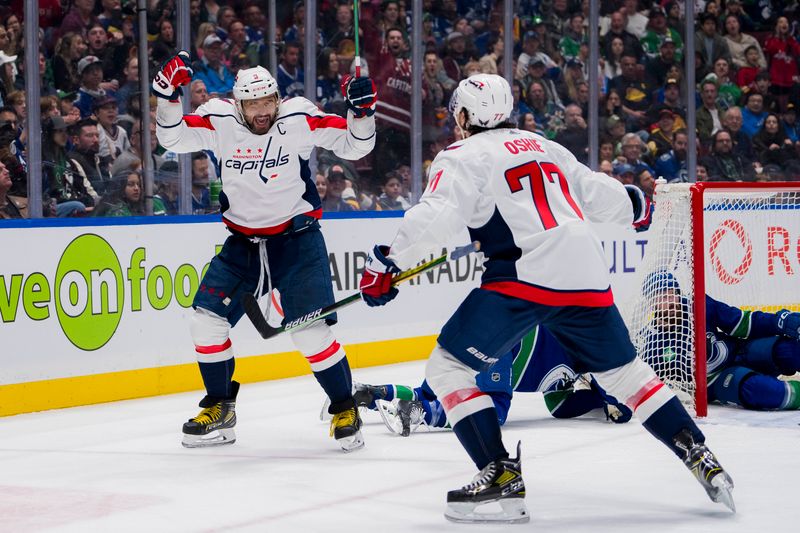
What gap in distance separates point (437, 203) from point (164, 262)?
2784 millimetres

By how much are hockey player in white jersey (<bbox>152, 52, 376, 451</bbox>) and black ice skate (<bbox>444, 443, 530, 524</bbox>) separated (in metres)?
1.14

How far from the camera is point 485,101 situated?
3.09 m

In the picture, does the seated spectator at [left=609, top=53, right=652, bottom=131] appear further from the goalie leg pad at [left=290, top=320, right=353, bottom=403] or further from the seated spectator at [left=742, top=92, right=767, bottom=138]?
the goalie leg pad at [left=290, top=320, right=353, bottom=403]

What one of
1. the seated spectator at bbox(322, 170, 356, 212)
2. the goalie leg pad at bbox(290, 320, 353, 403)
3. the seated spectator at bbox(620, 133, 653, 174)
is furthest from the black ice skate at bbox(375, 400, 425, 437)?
the seated spectator at bbox(620, 133, 653, 174)

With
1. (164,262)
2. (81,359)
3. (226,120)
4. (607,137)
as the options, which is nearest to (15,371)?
(81,359)

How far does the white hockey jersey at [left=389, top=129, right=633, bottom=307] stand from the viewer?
2924 mm

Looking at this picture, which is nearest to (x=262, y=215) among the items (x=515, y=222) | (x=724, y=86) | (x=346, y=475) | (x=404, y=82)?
(x=346, y=475)

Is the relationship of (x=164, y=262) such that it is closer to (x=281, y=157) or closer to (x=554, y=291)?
(x=281, y=157)

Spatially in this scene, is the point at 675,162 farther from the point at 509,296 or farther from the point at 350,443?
the point at 509,296

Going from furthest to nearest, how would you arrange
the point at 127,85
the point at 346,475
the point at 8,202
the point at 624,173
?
the point at 624,173
the point at 127,85
the point at 8,202
the point at 346,475

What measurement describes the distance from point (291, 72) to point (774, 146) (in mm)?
4362

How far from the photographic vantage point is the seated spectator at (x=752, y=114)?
31.1 ft

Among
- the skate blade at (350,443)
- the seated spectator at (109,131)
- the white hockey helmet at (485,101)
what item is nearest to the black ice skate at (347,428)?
the skate blade at (350,443)

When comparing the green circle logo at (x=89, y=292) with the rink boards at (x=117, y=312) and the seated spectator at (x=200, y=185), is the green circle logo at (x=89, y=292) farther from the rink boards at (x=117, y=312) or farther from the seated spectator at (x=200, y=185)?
the seated spectator at (x=200, y=185)
